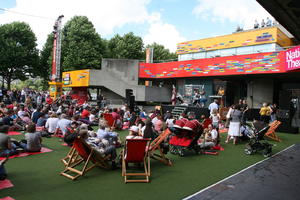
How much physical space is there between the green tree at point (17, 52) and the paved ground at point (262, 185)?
3740 cm

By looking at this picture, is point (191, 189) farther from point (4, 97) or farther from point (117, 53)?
point (117, 53)

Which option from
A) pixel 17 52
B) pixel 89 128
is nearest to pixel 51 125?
pixel 89 128

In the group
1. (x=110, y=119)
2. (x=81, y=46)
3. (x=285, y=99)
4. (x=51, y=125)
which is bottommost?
(x=51, y=125)

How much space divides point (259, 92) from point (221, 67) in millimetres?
4271

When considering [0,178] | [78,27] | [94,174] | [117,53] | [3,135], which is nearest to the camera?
[0,178]

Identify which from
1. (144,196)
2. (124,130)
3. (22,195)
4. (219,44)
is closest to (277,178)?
(144,196)

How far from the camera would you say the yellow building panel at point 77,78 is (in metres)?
26.7

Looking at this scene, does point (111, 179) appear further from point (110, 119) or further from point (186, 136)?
point (110, 119)

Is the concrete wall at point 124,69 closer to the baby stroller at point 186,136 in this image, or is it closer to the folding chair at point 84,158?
the baby stroller at point 186,136

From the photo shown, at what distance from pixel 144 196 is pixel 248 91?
20.1m

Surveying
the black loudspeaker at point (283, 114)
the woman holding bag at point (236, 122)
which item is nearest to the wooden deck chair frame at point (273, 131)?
the woman holding bag at point (236, 122)

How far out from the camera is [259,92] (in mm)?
20891

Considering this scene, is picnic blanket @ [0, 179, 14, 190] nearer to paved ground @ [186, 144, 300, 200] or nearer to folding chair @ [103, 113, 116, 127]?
paved ground @ [186, 144, 300, 200]

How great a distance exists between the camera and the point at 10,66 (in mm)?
35062
